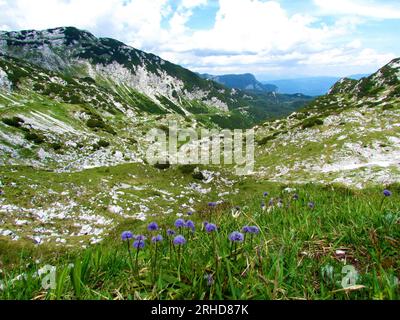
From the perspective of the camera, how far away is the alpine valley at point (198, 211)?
346cm

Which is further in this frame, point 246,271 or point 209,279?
point 246,271

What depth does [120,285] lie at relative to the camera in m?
3.64

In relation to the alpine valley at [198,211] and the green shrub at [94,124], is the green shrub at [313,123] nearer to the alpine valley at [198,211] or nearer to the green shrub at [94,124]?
the alpine valley at [198,211]

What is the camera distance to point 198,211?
45.5 feet

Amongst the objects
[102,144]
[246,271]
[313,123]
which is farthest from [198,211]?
[313,123]

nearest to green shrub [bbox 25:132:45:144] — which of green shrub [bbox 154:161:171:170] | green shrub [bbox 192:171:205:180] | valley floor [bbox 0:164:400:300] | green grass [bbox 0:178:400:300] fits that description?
green shrub [bbox 154:161:171:170]

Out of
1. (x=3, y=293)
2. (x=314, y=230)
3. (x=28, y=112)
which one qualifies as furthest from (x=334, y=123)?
(x=3, y=293)

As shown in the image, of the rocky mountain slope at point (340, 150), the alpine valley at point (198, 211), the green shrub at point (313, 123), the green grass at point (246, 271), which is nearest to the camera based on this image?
the green grass at point (246, 271)

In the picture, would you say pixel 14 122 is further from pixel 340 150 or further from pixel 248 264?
pixel 248 264

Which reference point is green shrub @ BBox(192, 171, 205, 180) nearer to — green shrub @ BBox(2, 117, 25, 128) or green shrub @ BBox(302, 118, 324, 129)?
green shrub @ BBox(2, 117, 25, 128)

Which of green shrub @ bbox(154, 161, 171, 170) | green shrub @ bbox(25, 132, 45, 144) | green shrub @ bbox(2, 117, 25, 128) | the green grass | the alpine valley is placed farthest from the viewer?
green shrub @ bbox(154, 161, 171, 170)

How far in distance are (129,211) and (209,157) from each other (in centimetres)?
2888

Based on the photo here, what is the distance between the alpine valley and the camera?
136 inches

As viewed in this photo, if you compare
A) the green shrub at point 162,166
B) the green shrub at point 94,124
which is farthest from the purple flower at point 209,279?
the green shrub at point 94,124
